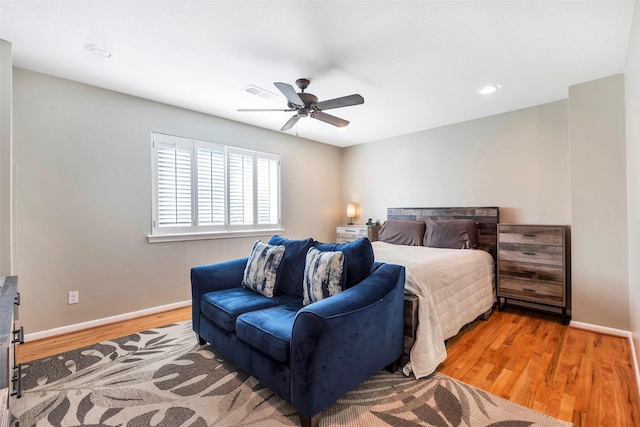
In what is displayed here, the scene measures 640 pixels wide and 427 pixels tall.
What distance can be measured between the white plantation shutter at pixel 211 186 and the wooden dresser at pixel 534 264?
141 inches

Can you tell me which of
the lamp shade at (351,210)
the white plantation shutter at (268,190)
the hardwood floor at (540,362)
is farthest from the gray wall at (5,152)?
the lamp shade at (351,210)

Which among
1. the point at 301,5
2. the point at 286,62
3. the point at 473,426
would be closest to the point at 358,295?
the point at 473,426

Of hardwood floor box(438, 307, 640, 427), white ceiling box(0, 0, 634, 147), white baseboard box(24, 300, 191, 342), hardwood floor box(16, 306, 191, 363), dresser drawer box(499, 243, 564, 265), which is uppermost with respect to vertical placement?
white ceiling box(0, 0, 634, 147)

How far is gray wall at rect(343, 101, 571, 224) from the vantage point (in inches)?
132

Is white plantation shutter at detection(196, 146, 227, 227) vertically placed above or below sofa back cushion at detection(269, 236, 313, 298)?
above

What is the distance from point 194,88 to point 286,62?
1176 millimetres

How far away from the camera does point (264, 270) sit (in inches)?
97.3

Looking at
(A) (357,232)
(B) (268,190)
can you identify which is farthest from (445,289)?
(B) (268,190)

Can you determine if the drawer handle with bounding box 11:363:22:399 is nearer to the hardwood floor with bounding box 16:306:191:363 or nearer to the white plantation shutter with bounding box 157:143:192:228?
the hardwood floor with bounding box 16:306:191:363

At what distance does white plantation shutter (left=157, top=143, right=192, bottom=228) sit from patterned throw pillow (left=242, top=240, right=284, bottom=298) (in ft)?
4.88

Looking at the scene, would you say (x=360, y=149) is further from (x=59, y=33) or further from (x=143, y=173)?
(x=59, y=33)

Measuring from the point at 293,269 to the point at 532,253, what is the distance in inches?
105

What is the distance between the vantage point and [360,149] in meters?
5.43

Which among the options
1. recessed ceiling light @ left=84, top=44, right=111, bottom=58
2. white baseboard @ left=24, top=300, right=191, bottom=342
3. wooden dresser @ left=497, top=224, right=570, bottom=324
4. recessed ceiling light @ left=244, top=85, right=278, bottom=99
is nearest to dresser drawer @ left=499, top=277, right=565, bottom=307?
wooden dresser @ left=497, top=224, right=570, bottom=324
